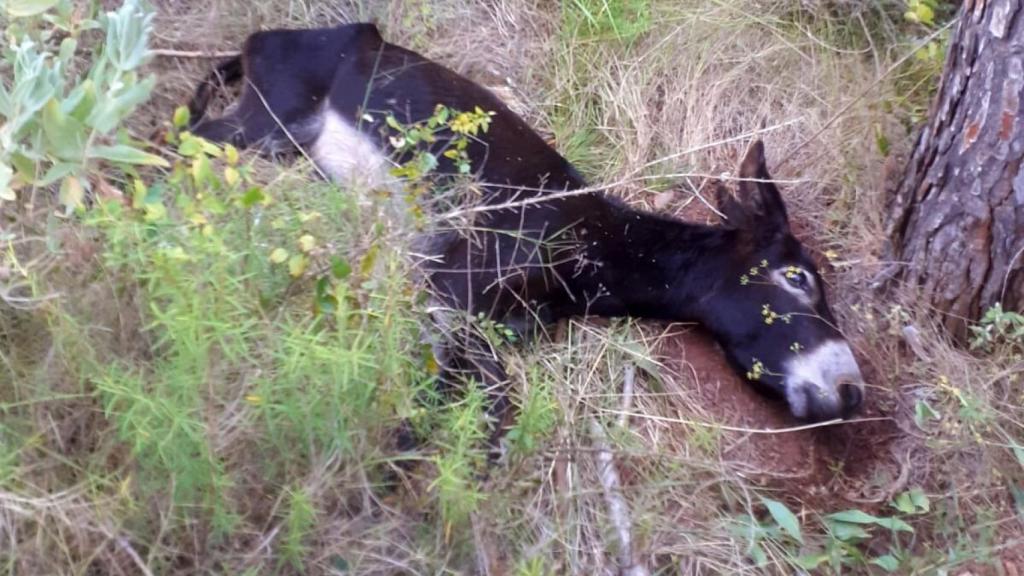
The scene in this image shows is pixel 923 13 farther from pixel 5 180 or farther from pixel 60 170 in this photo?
pixel 5 180

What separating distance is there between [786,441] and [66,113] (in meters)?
2.23

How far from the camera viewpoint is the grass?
8.89 feet

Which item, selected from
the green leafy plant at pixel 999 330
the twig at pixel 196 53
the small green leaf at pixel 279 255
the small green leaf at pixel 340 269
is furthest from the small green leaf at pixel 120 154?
the green leafy plant at pixel 999 330

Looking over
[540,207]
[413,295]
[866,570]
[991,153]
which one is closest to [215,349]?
[413,295]

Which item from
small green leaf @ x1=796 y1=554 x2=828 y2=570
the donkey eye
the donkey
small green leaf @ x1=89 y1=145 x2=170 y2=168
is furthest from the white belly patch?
small green leaf @ x1=796 y1=554 x2=828 y2=570

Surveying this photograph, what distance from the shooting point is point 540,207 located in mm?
3994

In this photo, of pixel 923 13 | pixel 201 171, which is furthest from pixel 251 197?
pixel 923 13

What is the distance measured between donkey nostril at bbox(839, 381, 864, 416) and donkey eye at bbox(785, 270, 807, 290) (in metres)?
0.39

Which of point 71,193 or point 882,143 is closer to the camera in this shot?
point 71,193

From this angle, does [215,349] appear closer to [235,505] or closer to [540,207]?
[235,505]

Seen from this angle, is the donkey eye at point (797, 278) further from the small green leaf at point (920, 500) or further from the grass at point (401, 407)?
the small green leaf at point (920, 500)

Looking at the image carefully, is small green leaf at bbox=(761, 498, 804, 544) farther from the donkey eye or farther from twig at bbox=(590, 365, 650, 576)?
the donkey eye

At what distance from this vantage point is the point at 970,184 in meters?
3.58

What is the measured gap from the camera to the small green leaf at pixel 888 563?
3270mm
